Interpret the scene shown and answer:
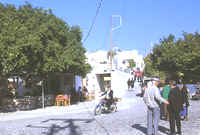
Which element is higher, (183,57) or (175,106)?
(183,57)

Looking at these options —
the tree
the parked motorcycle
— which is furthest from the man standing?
the tree

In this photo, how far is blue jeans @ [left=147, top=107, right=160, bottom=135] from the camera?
7.54m

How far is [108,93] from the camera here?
49.4 ft

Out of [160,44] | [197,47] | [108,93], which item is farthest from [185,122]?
[160,44]

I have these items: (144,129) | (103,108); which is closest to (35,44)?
(103,108)

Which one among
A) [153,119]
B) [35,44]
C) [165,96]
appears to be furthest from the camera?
[35,44]

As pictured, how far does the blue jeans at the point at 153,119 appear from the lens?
24.7ft

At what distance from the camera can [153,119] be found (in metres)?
7.67

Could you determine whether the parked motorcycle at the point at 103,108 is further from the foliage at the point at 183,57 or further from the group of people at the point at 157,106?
the foliage at the point at 183,57

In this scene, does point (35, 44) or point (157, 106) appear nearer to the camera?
point (157, 106)

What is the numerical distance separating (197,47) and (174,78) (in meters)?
→ 26.4

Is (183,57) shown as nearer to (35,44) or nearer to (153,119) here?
(35,44)

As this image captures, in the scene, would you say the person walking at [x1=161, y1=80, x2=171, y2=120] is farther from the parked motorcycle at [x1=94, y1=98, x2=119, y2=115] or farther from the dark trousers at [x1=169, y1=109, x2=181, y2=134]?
the parked motorcycle at [x1=94, y1=98, x2=119, y2=115]

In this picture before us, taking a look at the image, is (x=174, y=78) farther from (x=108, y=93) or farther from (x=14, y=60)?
(x=14, y=60)
